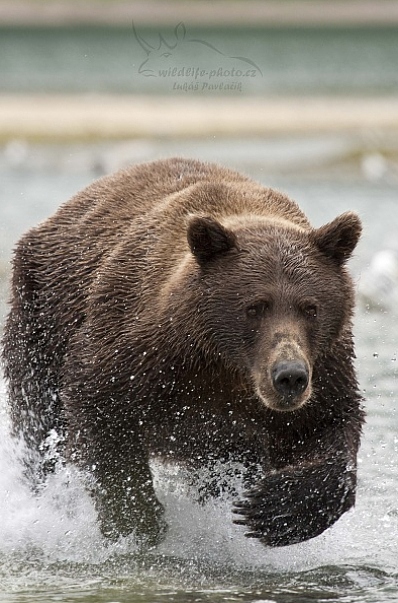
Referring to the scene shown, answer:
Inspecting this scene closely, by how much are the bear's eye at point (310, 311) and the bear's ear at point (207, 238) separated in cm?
43

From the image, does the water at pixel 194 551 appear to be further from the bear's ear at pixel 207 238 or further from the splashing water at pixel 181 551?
the bear's ear at pixel 207 238

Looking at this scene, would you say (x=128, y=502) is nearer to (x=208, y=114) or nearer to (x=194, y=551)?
(x=194, y=551)

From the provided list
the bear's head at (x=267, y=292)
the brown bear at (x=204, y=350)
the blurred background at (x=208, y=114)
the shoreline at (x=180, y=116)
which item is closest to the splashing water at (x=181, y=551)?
the brown bear at (x=204, y=350)

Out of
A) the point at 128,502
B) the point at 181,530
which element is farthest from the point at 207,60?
the point at 128,502

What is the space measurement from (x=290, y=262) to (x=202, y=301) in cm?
41

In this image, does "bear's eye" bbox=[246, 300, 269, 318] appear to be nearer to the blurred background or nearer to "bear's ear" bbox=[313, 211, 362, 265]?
"bear's ear" bbox=[313, 211, 362, 265]

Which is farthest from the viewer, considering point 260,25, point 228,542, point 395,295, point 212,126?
Result: point 260,25

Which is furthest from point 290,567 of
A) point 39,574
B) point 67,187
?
point 67,187

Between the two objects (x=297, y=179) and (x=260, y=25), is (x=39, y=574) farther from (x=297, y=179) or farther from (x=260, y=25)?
(x=260, y=25)

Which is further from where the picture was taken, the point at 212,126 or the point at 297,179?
the point at 212,126

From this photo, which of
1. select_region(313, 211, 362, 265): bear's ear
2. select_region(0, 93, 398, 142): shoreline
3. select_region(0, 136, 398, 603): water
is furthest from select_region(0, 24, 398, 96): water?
select_region(313, 211, 362, 265): bear's ear

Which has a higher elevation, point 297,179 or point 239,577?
point 297,179

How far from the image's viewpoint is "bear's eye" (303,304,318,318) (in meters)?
5.68

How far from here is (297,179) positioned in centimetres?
2300
